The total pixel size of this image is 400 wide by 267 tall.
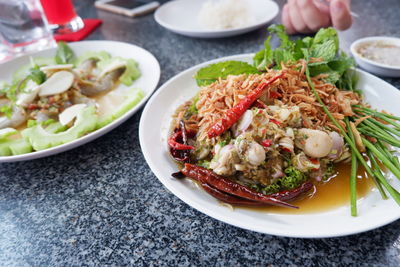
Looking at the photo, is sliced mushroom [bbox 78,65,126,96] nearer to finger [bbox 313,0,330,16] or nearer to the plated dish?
the plated dish

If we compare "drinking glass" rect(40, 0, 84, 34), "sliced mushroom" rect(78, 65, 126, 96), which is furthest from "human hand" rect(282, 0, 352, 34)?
"drinking glass" rect(40, 0, 84, 34)

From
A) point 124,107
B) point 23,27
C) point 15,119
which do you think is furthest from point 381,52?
point 23,27

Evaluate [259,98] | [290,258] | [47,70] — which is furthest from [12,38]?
[290,258]

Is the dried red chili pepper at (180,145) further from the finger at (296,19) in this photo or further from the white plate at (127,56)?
the finger at (296,19)

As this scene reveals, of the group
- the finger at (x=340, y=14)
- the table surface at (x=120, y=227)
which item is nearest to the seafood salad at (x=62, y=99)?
the table surface at (x=120, y=227)

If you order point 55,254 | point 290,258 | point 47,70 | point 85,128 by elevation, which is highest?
point 47,70

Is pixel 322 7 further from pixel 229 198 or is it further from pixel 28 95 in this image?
pixel 28 95

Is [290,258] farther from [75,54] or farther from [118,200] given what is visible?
[75,54]
